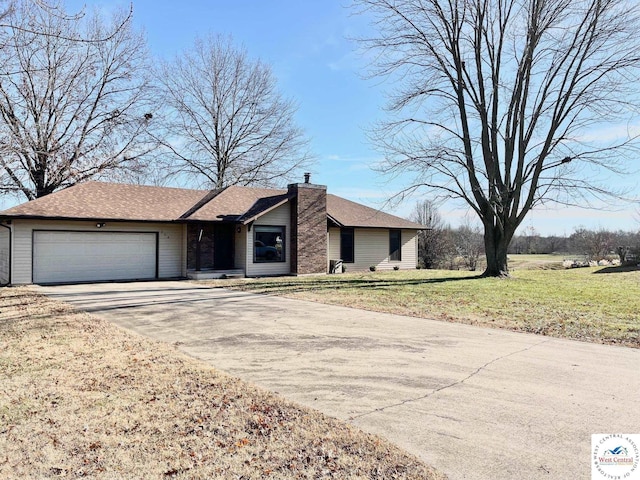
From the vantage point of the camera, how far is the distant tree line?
32.0 m

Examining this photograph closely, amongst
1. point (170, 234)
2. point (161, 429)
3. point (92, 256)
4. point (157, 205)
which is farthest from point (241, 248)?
point (161, 429)

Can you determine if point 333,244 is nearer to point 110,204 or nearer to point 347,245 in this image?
point 347,245

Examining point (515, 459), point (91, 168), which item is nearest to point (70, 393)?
point (515, 459)

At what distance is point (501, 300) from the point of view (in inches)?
493

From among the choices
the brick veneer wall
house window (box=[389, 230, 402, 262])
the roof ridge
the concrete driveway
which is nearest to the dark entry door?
the roof ridge

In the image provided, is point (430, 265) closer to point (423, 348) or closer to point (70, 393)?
point (423, 348)

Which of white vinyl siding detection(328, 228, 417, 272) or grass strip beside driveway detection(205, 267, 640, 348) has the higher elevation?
white vinyl siding detection(328, 228, 417, 272)

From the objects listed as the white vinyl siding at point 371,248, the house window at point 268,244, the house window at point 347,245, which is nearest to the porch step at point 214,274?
the house window at point 268,244

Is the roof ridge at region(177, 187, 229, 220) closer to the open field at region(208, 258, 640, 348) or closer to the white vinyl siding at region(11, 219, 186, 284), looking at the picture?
the white vinyl siding at region(11, 219, 186, 284)

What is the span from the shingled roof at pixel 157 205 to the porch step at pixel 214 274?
224 cm

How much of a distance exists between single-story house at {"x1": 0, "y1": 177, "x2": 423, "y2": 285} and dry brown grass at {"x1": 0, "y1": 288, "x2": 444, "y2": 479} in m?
12.3

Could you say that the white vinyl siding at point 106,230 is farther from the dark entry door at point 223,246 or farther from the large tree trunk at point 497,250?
the large tree trunk at point 497,250

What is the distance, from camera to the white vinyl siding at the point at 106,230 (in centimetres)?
1619

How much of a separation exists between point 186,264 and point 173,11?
11465mm
